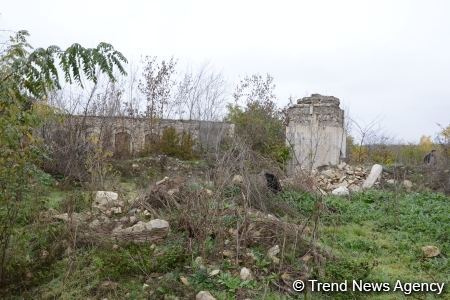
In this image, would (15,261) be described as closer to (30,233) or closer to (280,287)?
(30,233)

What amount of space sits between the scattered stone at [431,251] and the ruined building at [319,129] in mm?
8476

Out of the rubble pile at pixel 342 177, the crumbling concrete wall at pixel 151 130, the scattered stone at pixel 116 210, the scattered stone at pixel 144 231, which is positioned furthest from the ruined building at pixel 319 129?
the scattered stone at pixel 144 231

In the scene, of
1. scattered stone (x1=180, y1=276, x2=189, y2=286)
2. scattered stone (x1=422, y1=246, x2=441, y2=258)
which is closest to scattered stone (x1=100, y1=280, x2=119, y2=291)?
scattered stone (x1=180, y1=276, x2=189, y2=286)

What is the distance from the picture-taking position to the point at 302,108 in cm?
1484

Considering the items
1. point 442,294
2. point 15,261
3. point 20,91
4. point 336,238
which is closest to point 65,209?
point 15,261

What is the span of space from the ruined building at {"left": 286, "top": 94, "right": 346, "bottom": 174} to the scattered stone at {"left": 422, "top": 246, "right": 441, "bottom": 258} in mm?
8476

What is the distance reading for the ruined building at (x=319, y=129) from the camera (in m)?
14.0

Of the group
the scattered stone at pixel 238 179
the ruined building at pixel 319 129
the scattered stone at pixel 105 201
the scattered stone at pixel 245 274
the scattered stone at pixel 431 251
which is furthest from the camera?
the ruined building at pixel 319 129

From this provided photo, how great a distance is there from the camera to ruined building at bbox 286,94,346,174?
13953 millimetres

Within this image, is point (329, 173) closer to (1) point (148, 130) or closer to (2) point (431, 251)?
(2) point (431, 251)

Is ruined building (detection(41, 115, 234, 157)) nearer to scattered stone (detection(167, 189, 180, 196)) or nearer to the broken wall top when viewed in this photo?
the broken wall top

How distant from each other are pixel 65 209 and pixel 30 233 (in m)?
1.44

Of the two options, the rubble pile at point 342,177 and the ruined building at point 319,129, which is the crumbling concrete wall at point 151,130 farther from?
the rubble pile at point 342,177

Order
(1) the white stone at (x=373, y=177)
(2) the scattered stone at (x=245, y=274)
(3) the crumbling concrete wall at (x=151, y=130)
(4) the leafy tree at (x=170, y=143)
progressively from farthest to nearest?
(3) the crumbling concrete wall at (x=151, y=130)
(4) the leafy tree at (x=170, y=143)
(1) the white stone at (x=373, y=177)
(2) the scattered stone at (x=245, y=274)
